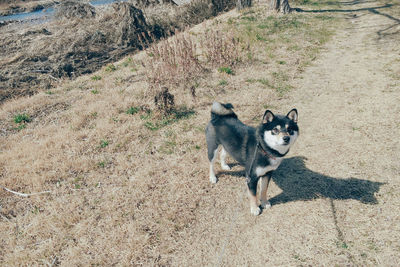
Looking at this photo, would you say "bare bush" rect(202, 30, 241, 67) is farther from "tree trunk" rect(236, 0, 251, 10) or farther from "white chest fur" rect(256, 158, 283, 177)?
"tree trunk" rect(236, 0, 251, 10)

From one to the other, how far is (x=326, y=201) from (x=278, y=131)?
2071mm

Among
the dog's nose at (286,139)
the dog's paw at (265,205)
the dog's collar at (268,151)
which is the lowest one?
the dog's paw at (265,205)

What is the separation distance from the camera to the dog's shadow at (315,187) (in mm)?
4574

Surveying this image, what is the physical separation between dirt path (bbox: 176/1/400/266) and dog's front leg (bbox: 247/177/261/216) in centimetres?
13

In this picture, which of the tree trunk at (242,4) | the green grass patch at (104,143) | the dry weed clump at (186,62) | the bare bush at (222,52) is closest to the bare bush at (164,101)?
the dry weed clump at (186,62)

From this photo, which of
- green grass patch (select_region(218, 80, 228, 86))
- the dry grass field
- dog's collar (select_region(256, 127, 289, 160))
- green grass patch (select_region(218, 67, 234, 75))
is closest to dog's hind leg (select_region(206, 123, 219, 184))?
the dry grass field

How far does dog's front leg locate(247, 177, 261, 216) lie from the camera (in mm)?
3986

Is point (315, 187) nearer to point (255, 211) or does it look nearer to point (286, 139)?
point (255, 211)

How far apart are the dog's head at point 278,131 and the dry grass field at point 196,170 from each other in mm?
1568

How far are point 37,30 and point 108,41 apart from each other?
5.88 metres

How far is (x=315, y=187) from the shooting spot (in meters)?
4.81

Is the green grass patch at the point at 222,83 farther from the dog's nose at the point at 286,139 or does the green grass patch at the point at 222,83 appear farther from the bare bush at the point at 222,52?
the dog's nose at the point at 286,139

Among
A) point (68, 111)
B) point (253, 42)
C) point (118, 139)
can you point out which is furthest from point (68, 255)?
point (253, 42)

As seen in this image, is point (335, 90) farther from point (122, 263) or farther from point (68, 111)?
point (68, 111)
